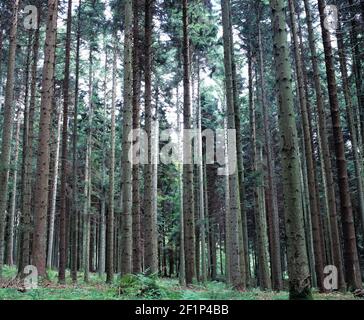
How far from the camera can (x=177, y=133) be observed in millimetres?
27438

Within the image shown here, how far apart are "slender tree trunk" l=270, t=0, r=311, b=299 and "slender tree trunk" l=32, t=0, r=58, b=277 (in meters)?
6.68

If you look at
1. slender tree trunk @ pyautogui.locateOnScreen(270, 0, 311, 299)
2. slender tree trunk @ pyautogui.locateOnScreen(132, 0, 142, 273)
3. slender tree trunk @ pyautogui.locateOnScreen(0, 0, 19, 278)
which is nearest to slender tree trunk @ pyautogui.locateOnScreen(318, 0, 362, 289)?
slender tree trunk @ pyautogui.locateOnScreen(270, 0, 311, 299)

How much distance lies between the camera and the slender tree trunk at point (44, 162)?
10.4 m

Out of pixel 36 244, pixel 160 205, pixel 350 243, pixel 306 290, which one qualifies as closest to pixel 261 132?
pixel 160 205

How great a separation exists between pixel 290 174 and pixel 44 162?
6.87 metres

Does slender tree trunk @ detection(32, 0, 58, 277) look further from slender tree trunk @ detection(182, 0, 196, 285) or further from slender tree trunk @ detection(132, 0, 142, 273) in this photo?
slender tree trunk @ detection(182, 0, 196, 285)

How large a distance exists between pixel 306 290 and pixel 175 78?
19241 millimetres

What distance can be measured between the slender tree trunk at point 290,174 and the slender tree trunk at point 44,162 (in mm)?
6684

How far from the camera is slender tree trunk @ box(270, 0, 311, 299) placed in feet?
21.3

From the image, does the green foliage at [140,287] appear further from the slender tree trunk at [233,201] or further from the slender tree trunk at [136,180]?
the slender tree trunk at [136,180]

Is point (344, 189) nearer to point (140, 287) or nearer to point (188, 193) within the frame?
point (188, 193)

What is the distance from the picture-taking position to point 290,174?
6.94 meters

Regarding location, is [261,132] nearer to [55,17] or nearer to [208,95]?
[208,95]

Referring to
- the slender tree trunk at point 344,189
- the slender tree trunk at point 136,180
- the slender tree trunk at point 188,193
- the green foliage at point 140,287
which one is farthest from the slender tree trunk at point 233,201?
the green foliage at point 140,287
